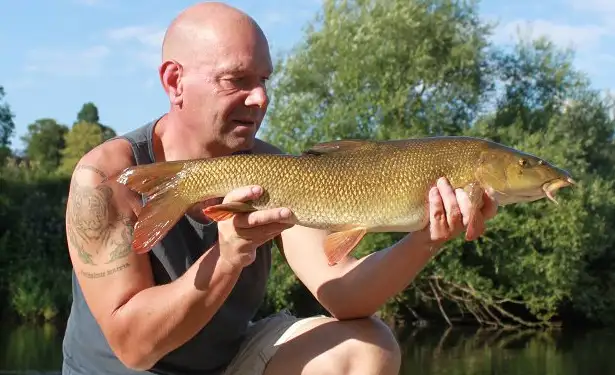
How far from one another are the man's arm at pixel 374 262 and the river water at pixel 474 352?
921 centimetres

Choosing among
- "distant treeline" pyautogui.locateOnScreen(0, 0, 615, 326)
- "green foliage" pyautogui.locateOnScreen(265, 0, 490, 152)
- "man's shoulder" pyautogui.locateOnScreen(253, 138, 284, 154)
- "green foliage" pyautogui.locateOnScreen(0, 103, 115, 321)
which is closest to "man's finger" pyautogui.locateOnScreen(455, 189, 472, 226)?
"man's shoulder" pyautogui.locateOnScreen(253, 138, 284, 154)

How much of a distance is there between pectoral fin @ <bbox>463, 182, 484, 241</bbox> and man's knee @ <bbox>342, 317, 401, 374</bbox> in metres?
0.48

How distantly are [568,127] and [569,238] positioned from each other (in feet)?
10.1

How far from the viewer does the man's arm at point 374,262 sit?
2.83m

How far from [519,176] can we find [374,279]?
0.61m

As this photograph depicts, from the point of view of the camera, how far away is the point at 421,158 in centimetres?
292

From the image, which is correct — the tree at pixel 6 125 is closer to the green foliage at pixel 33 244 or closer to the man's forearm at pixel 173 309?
the green foliage at pixel 33 244

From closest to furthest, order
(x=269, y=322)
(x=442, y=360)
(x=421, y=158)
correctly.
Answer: (x=421, y=158) → (x=269, y=322) → (x=442, y=360)

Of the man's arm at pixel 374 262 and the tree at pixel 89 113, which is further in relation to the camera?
the tree at pixel 89 113

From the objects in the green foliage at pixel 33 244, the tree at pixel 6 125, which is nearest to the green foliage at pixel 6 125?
A: the tree at pixel 6 125

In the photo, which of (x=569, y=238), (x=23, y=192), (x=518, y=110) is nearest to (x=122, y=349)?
(x=569, y=238)

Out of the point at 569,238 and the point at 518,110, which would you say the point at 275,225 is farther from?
the point at 518,110

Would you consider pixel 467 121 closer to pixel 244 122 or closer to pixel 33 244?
pixel 33 244

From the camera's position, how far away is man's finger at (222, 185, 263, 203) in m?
2.59
